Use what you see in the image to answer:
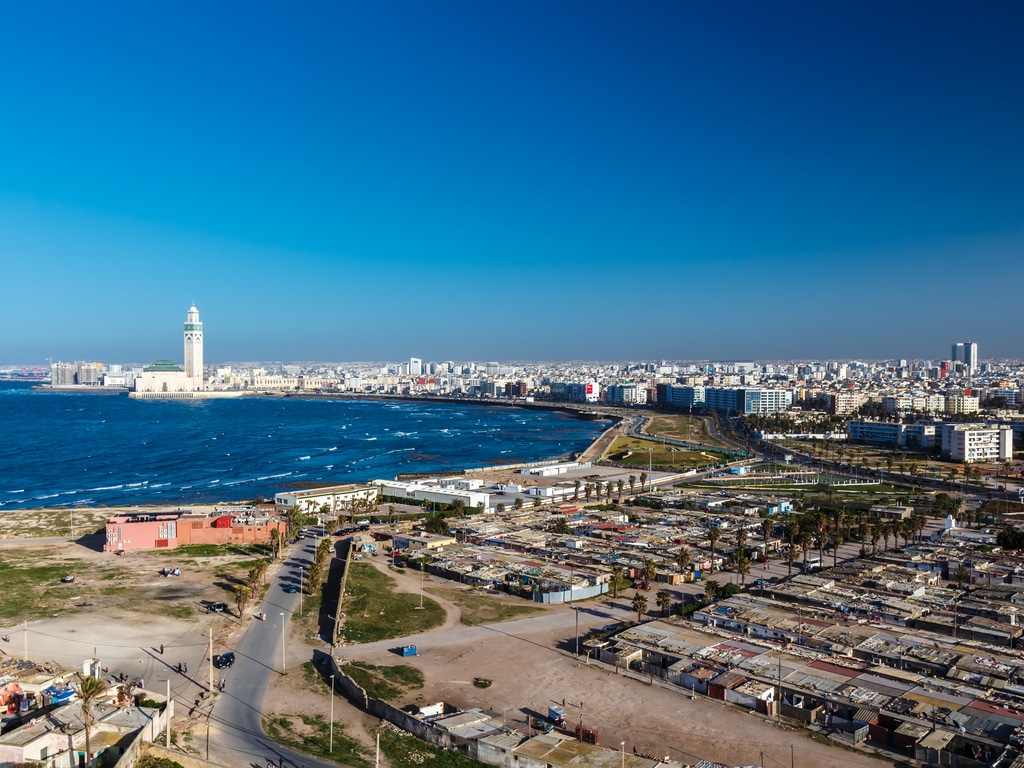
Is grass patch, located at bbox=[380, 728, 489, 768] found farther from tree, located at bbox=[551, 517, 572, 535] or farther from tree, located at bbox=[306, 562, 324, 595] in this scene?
tree, located at bbox=[551, 517, 572, 535]

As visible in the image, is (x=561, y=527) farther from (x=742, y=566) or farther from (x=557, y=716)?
(x=557, y=716)

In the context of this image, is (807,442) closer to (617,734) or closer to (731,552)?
(731,552)

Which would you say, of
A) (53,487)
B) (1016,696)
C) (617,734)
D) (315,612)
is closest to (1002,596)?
(1016,696)

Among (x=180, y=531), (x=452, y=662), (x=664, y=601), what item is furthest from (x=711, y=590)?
(x=180, y=531)

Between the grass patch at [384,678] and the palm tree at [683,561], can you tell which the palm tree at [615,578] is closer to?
the palm tree at [683,561]

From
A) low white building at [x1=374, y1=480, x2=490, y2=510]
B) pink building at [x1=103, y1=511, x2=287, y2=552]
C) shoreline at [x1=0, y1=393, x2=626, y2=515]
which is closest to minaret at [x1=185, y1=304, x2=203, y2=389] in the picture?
shoreline at [x1=0, y1=393, x2=626, y2=515]
